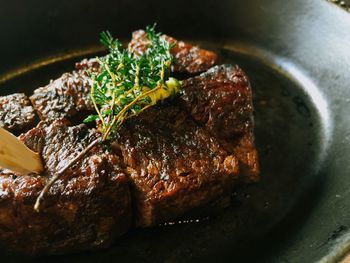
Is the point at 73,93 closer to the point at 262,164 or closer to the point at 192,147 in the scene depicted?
the point at 192,147

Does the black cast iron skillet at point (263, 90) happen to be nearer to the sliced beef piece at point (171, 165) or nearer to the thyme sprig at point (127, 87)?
the sliced beef piece at point (171, 165)

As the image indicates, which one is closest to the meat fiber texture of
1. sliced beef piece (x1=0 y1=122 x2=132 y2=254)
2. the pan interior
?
sliced beef piece (x1=0 y1=122 x2=132 y2=254)

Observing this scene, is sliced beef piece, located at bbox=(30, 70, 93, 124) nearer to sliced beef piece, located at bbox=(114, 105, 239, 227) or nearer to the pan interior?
sliced beef piece, located at bbox=(114, 105, 239, 227)

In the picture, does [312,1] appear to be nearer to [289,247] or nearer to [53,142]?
[289,247]

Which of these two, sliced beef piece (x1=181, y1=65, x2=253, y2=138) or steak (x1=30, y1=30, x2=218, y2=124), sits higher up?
steak (x1=30, y1=30, x2=218, y2=124)

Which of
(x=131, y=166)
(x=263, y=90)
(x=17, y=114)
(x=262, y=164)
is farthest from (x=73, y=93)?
(x=263, y=90)

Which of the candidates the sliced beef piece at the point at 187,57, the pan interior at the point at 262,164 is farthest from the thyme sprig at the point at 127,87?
the pan interior at the point at 262,164
